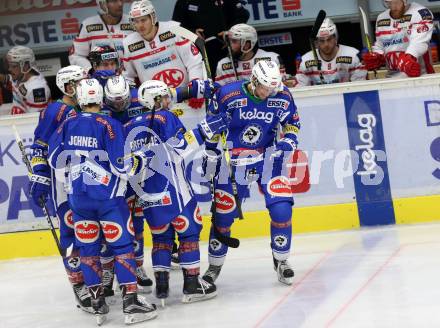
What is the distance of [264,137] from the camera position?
8023mm

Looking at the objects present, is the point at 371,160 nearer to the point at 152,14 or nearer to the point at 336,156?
the point at 336,156

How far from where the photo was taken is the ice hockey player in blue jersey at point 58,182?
308 inches

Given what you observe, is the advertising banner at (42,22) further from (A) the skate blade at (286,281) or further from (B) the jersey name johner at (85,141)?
(A) the skate blade at (286,281)

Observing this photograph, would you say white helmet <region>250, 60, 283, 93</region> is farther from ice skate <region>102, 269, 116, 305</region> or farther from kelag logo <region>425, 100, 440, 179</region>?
kelag logo <region>425, 100, 440, 179</region>

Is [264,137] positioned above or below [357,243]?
above

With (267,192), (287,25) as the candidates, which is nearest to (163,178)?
(267,192)

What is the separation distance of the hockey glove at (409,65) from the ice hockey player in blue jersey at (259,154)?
1.75m

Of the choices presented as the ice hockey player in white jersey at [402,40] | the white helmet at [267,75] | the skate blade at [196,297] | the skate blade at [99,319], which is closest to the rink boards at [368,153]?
the ice hockey player in white jersey at [402,40]

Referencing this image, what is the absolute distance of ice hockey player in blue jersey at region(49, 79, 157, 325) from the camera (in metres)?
7.28

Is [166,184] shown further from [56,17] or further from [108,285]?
[56,17]

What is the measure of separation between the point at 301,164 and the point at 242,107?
1803mm

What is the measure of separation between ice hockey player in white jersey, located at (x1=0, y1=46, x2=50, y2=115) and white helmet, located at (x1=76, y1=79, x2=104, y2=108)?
3.17 meters

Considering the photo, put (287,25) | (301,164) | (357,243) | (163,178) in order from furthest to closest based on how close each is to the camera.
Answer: (287,25)
(301,164)
(357,243)
(163,178)

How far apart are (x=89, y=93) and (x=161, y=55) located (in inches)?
95.3
